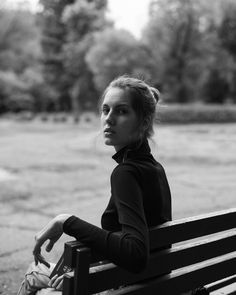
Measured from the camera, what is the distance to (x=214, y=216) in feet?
6.67

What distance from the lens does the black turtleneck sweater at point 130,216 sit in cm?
161

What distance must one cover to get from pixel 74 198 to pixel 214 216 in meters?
6.18

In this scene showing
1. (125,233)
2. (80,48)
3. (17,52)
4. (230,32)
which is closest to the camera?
(125,233)

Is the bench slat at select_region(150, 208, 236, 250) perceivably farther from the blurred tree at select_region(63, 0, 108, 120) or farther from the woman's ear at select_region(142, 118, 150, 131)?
the blurred tree at select_region(63, 0, 108, 120)

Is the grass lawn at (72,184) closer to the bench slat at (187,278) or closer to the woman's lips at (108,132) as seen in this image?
the woman's lips at (108,132)

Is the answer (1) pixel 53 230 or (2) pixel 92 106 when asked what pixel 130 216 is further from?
(2) pixel 92 106

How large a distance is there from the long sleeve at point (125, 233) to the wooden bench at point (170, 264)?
0.05 meters

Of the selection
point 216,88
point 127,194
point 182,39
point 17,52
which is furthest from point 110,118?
point 17,52

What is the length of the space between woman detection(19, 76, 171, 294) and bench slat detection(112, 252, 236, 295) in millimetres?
190

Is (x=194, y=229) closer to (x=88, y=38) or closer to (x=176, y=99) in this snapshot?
(x=176, y=99)

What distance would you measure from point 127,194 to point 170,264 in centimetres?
40

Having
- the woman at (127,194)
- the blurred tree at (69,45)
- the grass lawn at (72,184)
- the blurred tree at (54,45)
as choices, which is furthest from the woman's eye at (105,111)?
the blurred tree at (54,45)

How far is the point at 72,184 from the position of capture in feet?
30.8

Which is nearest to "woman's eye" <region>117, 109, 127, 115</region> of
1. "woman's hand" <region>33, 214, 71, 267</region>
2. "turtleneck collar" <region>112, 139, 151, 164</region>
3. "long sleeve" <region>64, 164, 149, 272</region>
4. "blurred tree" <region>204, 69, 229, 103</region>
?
"turtleneck collar" <region>112, 139, 151, 164</region>
